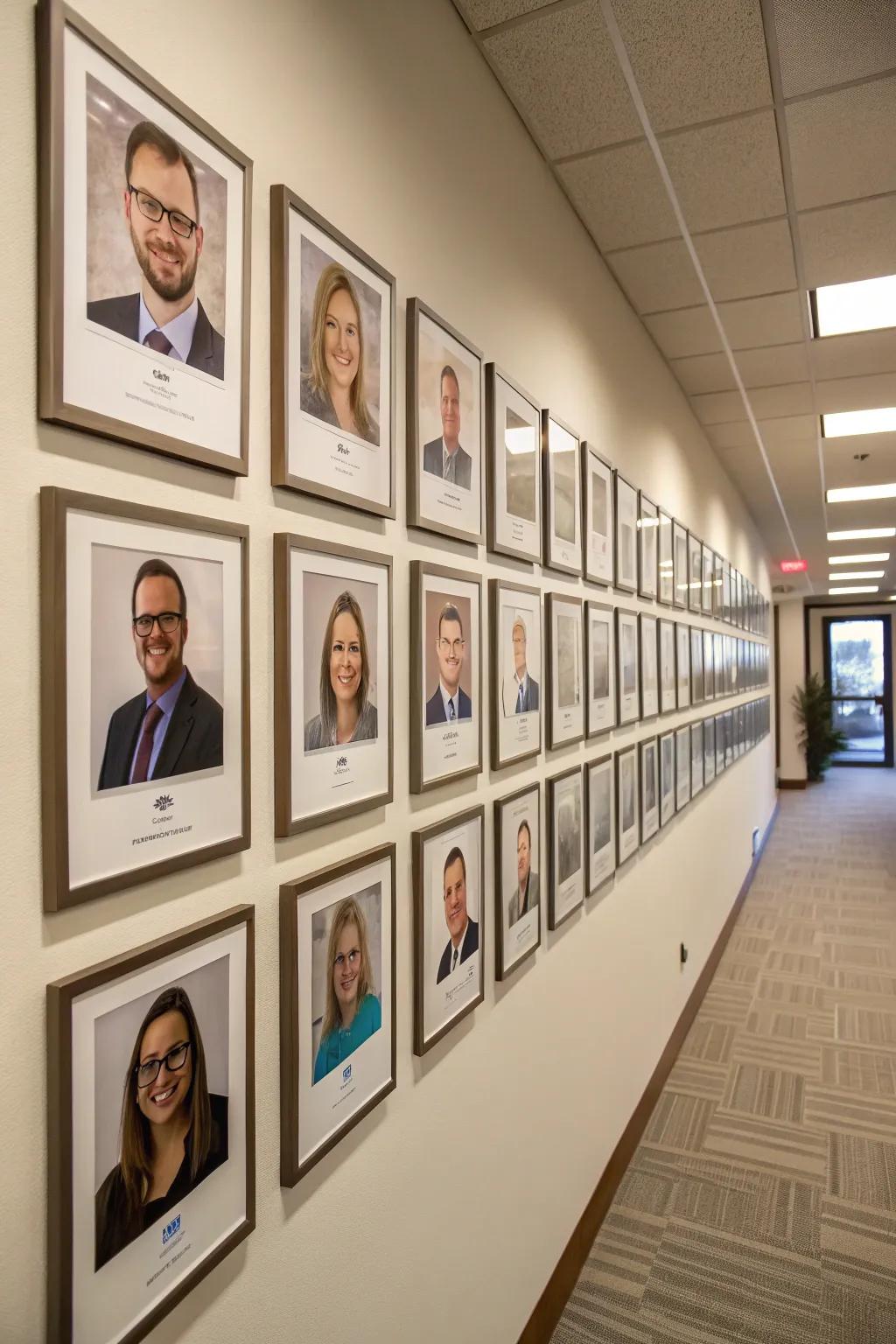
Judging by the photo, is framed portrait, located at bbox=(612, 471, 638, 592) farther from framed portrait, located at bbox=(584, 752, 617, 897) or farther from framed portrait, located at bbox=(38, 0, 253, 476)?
framed portrait, located at bbox=(38, 0, 253, 476)

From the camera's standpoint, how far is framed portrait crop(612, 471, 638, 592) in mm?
2359

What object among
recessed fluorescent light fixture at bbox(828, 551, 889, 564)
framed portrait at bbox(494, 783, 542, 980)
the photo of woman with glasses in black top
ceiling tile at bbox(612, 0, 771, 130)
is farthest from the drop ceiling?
recessed fluorescent light fixture at bbox(828, 551, 889, 564)

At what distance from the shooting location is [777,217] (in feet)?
7.02

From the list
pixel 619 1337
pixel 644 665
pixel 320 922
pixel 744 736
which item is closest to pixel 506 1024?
pixel 320 922

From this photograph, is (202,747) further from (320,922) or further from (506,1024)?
(506,1024)

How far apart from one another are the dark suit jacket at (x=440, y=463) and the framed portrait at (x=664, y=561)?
1.62 meters

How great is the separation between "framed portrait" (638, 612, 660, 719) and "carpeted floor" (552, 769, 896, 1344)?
4.44 feet

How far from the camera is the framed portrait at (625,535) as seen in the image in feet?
7.74

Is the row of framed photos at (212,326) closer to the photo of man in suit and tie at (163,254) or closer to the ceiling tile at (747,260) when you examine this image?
the photo of man in suit and tie at (163,254)

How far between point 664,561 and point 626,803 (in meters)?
0.99

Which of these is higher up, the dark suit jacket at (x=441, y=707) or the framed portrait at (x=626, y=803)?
the dark suit jacket at (x=441, y=707)

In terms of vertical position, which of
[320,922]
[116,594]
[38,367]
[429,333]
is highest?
[429,333]

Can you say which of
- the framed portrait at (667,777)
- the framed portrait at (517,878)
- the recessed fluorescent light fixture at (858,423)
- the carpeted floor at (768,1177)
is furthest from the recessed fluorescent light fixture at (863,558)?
the framed portrait at (517,878)

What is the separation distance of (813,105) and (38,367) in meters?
1.74
